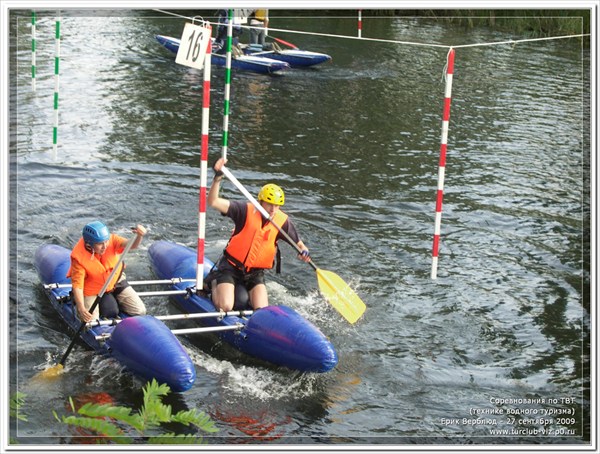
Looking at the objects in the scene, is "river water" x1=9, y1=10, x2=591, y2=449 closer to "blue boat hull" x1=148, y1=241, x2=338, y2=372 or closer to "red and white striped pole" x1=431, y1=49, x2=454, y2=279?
"blue boat hull" x1=148, y1=241, x2=338, y2=372

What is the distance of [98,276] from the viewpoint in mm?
8023

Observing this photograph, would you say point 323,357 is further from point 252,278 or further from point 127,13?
point 127,13

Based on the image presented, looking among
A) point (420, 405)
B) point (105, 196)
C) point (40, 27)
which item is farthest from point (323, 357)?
point (40, 27)

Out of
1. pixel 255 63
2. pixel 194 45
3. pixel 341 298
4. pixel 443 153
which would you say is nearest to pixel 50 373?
pixel 341 298

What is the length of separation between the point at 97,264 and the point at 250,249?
4.69 ft

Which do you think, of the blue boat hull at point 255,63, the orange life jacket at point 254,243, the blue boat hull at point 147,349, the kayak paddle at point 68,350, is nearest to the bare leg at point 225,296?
the orange life jacket at point 254,243

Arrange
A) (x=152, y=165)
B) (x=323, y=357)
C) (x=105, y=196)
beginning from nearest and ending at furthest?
(x=323, y=357) < (x=105, y=196) < (x=152, y=165)

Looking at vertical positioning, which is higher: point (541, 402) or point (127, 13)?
point (127, 13)

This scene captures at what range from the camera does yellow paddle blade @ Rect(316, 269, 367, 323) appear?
8711 millimetres

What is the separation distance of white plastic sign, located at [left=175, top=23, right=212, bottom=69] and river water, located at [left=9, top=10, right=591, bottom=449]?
266 centimetres

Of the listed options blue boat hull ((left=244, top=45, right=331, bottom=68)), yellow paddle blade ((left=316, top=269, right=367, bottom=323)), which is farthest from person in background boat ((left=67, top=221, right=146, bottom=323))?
blue boat hull ((left=244, top=45, right=331, bottom=68))

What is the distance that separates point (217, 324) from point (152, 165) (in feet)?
20.1

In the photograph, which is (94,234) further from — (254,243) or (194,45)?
(194,45)

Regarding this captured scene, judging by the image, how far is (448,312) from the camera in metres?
9.55
